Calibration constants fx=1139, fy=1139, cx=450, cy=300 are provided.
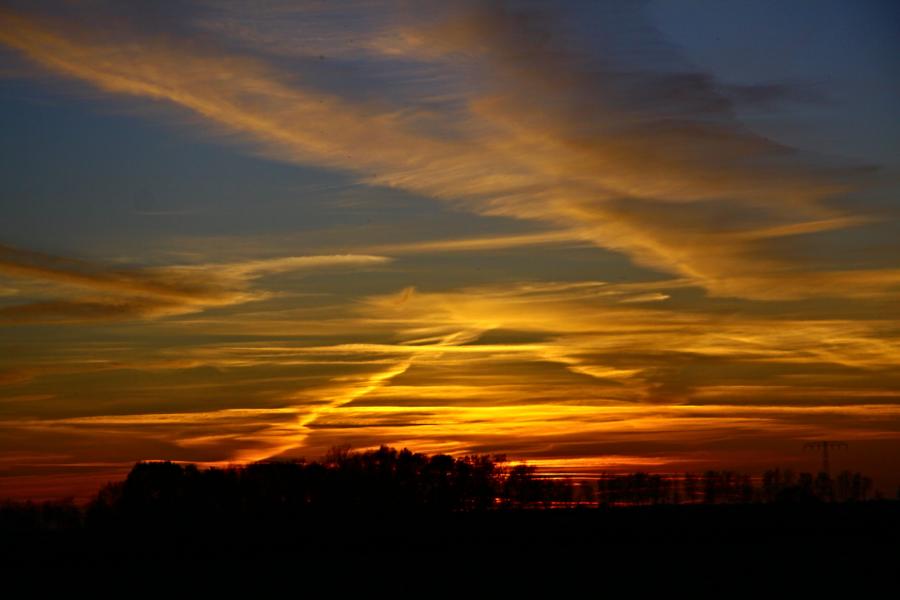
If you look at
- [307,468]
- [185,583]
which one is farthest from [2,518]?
[185,583]

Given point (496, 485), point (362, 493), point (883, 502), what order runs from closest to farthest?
1. point (883, 502)
2. point (362, 493)
3. point (496, 485)

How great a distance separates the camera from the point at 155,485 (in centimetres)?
10681

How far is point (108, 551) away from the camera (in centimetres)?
6028

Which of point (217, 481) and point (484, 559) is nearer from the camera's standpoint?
point (484, 559)

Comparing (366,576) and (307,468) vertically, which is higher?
(307,468)

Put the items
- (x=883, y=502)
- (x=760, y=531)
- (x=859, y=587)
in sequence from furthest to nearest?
(x=883, y=502) < (x=760, y=531) < (x=859, y=587)

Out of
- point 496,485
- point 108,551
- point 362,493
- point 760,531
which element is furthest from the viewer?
point 496,485

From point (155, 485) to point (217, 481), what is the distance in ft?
18.7

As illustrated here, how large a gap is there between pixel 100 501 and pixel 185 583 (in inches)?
Result: 2578

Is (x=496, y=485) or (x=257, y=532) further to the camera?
(x=496, y=485)

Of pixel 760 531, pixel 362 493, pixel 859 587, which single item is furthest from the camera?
pixel 362 493

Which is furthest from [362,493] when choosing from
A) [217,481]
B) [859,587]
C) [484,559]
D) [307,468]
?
[859,587]

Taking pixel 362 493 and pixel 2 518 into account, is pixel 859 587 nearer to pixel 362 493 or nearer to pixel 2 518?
pixel 362 493

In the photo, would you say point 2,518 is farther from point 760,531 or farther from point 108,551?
point 760,531
